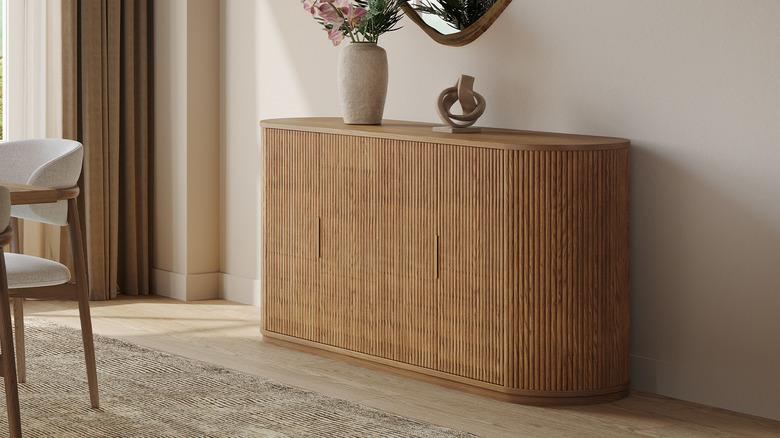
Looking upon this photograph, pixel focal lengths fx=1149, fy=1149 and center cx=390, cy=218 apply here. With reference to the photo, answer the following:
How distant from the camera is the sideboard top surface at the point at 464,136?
3.54 m

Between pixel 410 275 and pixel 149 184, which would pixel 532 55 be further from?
pixel 149 184

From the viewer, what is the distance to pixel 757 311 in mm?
3498

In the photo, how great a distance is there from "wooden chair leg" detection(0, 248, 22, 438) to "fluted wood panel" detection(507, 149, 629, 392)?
150 centimetres

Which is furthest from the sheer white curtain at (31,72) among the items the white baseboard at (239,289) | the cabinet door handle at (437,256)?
the cabinet door handle at (437,256)

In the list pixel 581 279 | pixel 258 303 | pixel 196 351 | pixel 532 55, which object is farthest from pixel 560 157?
pixel 258 303

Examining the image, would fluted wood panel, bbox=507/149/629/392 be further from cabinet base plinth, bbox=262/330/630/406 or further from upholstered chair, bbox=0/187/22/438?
upholstered chair, bbox=0/187/22/438

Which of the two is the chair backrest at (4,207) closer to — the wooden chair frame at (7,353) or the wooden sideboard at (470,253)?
the wooden chair frame at (7,353)

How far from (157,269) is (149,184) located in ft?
1.38

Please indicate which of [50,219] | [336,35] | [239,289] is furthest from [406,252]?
[239,289]

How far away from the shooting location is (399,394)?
3756 mm

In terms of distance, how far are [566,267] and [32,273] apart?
160 centimetres

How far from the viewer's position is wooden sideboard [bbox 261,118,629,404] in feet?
11.7

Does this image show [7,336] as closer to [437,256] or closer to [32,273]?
[32,273]

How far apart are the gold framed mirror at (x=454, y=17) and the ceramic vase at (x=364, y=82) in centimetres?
25
